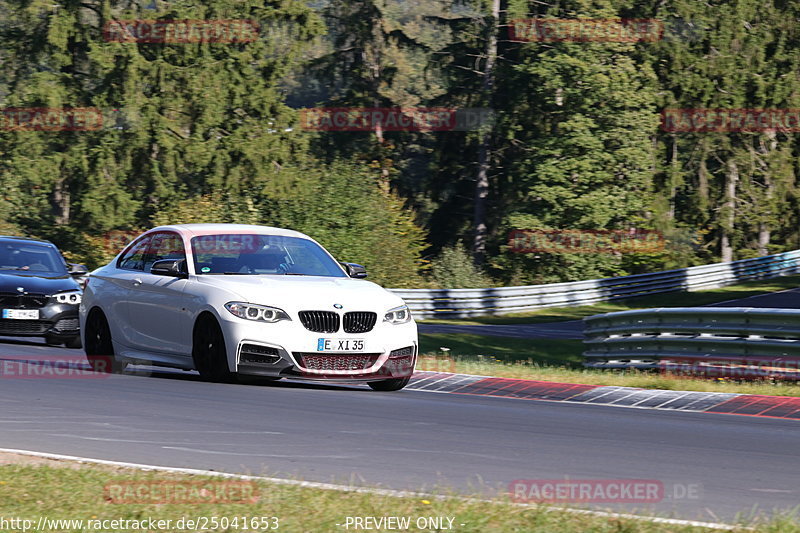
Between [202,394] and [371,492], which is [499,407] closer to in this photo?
[202,394]

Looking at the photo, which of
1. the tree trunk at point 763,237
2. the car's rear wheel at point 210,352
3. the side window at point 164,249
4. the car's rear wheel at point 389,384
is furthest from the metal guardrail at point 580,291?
the car's rear wheel at point 210,352

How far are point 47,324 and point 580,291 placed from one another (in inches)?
1160

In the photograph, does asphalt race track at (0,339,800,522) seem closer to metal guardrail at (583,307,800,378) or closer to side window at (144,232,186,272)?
side window at (144,232,186,272)

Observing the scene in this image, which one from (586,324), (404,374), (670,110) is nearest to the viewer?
(404,374)

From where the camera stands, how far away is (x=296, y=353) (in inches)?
467

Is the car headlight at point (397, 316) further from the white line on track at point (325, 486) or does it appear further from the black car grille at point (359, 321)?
the white line on track at point (325, 486)

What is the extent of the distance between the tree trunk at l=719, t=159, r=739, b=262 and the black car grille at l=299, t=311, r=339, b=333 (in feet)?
176

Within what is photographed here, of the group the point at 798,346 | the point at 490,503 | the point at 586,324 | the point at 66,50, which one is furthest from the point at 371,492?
the point at 66,50

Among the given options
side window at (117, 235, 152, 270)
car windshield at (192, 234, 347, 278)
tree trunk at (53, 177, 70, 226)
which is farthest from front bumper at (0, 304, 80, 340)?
tree trunk at (53, 177, 70, 226)

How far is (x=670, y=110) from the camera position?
6091 centimetres

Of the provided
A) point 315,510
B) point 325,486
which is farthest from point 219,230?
point 315,510

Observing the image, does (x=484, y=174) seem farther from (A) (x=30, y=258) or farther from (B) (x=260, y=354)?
(B) (x=260, y=354)

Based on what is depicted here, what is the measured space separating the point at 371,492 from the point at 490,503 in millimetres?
677

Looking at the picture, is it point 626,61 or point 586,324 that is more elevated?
point 626,61
